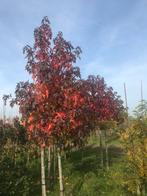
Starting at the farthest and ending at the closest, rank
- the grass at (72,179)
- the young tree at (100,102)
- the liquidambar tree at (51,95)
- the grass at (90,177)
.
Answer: the young tree at (100,102), the grass at (72,179), the grass at (90,177), the liquidambar tree at (51,95)

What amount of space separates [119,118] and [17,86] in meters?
16.6

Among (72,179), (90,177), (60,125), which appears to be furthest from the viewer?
(90,177)

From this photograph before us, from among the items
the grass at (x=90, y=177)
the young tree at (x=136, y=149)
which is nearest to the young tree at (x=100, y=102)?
the grass at (x=90, y=177)

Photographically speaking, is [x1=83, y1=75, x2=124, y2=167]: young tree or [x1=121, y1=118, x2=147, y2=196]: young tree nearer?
[x1=121, y1=118, x2=147, y2=196]: young tree

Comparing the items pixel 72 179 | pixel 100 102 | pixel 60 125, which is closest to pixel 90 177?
pixel 72 179

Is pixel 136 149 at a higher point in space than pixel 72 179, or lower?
higher

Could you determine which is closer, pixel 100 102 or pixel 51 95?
pixel 51 95

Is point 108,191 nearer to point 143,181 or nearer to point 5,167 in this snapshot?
point 143,181

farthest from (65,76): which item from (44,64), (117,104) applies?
(117,104)

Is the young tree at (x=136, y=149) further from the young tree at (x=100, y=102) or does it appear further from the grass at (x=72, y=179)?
the young tree at (x=100, y=102)

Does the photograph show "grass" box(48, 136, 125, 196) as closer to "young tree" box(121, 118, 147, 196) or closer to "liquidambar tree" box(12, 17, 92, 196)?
"young tree" box(121, 118, 147, 196)

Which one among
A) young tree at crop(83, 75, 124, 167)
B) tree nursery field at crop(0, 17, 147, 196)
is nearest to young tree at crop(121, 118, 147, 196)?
tree nursery field at crop(0, 17, 147, 196)

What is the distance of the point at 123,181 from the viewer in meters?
17.5

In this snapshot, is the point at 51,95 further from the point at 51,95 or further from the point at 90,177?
the point at 90,177
